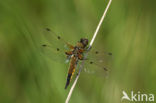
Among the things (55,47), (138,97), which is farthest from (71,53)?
(138,97)

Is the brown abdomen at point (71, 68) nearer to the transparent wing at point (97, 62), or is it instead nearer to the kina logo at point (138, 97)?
the transparent wing at point (97, 62)

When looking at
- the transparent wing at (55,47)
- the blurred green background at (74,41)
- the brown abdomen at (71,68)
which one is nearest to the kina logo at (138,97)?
the blurred green background at (74,41)

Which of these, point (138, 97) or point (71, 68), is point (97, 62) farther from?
point (138, 97)

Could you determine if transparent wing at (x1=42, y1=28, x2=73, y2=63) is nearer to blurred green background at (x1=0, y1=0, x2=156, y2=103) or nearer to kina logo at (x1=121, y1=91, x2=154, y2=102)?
blurred green background at (x1=0, y1=0, x2=156, y2=103)

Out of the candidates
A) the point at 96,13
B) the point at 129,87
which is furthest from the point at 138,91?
the point at 96,13

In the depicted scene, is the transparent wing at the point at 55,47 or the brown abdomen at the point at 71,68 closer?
the brown abdomen at the point at 71,68

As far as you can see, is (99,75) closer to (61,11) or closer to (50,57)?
(50,57)
